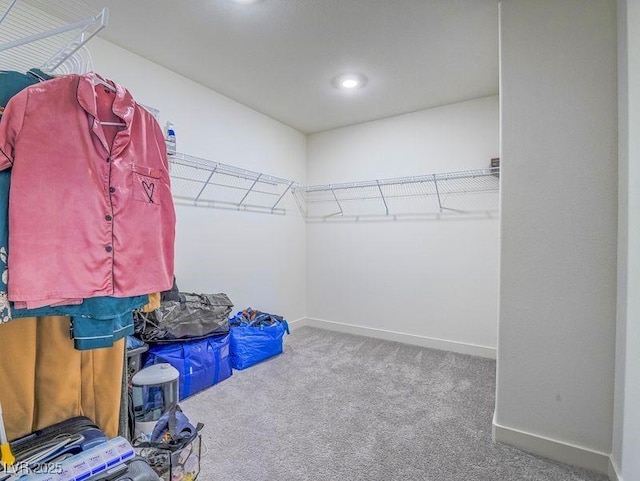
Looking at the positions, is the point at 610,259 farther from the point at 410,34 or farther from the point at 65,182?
the point at 65,182

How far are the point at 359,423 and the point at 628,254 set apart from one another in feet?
5.19

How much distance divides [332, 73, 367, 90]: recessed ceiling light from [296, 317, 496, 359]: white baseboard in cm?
244

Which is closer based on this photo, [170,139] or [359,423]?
[359,423]

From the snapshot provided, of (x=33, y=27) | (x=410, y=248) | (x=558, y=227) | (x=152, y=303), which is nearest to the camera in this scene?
(x=152, y=303)

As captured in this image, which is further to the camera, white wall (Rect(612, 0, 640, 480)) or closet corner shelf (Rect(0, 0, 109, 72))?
closet corner shelf (Rect(0, 0, 109, 72))

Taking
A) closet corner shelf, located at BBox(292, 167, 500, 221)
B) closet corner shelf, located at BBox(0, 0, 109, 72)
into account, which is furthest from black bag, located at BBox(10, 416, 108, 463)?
closet corner shelf, located at BBox(292, 167, 500, 221)

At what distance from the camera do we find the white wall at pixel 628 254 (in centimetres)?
129

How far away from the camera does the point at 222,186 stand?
297 cm

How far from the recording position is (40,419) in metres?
1.15

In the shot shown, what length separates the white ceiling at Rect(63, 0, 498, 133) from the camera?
184 centimetres

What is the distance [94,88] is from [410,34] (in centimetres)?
184

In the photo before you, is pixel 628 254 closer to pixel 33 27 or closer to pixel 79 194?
pixel 79 194

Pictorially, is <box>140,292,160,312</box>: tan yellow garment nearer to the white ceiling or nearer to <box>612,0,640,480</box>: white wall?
the white ceiling

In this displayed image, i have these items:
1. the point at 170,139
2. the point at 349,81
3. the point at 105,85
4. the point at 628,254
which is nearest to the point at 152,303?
the point at 105,85
